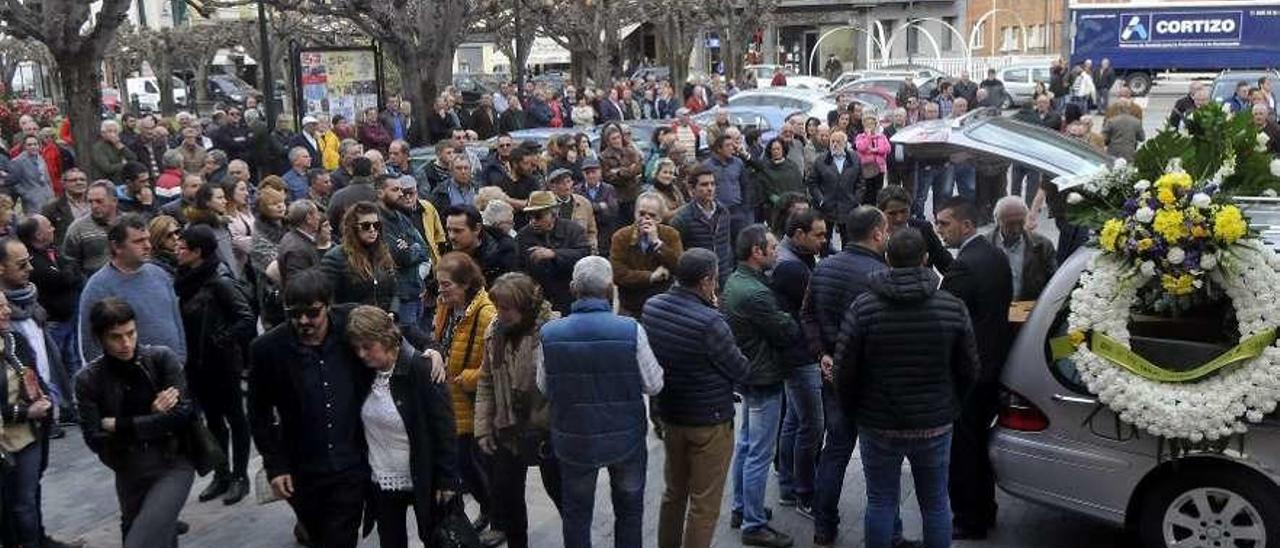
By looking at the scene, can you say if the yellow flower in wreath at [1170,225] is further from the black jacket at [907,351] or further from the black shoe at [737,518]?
the black shoe at [737,518]

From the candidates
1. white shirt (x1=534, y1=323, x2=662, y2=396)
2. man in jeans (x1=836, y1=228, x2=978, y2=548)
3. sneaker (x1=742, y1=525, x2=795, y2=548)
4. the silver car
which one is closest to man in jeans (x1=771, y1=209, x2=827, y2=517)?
sneaker (x1=742, y1=525, x2=795, y2=548)

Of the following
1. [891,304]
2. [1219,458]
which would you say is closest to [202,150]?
[891,304]

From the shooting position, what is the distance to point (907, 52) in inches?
2231

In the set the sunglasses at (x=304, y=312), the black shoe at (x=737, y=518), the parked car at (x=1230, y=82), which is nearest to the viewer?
the sunglasses at (x=304, y=312)

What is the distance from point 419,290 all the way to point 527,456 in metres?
2.63

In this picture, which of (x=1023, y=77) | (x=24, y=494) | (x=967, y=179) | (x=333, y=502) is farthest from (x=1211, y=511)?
(x=1023, y=77)

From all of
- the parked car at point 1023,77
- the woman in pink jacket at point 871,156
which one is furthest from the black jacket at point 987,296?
the parked car at point 1023,77

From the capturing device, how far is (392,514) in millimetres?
5234

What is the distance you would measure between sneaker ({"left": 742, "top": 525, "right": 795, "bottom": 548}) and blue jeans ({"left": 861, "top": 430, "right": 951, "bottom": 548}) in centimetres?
62

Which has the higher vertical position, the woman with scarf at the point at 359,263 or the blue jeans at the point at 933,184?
the woman with scarf at the point at 359,263

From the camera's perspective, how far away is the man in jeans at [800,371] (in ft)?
20.8

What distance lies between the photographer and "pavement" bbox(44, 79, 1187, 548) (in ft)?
21.0

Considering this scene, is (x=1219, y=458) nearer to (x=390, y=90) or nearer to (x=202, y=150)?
(x=202, y=150)

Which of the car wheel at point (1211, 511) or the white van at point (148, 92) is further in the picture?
the white van at point (148, 92)
